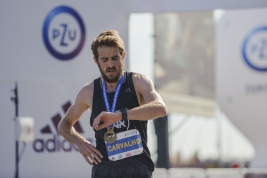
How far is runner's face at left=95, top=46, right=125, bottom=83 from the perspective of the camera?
15.4 feet

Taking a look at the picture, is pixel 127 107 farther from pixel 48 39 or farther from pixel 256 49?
pixel 256 49

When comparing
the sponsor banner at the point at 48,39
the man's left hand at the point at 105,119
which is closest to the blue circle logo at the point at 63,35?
the sponsor banner at the point at 48,39

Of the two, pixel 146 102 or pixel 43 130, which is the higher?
pixel 146 102

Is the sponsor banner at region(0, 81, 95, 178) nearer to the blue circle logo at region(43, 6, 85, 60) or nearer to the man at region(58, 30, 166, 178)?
the blue circle logo at region(43, 6, 85, 60)

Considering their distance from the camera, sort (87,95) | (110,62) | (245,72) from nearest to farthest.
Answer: (110,62)
(87,95)
(245,72)

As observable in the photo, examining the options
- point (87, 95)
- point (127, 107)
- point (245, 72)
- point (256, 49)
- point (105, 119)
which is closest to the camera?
point (105, 119)

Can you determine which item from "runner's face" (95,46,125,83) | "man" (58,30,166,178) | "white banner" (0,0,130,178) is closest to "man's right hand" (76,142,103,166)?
"man" (58,30,166,178)

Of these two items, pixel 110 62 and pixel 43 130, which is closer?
pixel 110 62

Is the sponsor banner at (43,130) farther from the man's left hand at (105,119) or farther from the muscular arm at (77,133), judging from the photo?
the man's left hand at (105,119)

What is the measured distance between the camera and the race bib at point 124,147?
480cm

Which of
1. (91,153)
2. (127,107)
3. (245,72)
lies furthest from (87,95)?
(245,72)

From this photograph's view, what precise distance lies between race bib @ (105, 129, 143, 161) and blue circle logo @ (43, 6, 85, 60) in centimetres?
274

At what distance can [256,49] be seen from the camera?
12.0 metres

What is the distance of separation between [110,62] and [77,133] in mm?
658
